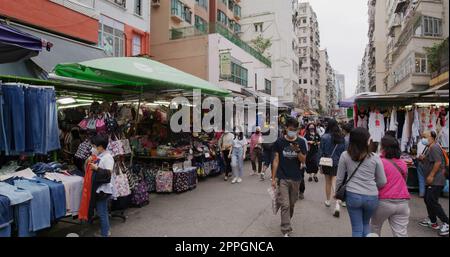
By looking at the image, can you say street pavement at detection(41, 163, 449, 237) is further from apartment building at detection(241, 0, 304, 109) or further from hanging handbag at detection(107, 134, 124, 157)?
apartment building at detection(241, 0, 304, 109)

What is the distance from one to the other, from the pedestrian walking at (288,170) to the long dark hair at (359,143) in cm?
133

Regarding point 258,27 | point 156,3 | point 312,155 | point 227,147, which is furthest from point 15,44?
point 258,27

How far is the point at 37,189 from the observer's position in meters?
4.18

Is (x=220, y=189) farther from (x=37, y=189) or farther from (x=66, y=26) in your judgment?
(x=66, y=26)

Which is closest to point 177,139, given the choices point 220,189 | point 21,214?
point 220,189

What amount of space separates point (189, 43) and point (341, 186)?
56.5 ft

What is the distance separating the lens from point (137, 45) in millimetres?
16234

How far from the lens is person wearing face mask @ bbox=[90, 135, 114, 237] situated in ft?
15.0

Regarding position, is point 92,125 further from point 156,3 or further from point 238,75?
point 238,75

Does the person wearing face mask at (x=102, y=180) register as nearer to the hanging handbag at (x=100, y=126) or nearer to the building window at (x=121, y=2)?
the hanging handbag at (x=100, y=126)

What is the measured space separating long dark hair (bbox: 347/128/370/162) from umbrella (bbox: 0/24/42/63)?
4.03 m

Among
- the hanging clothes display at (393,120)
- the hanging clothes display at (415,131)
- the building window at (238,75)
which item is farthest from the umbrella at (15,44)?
the building window at (238,75)

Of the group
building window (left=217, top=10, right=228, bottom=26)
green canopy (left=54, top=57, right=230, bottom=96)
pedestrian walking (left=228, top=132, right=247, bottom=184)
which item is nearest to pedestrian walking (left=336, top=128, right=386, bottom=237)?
green canopy (left=54, top=57, right=230, bottom=96)

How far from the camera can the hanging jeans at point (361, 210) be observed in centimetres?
341
